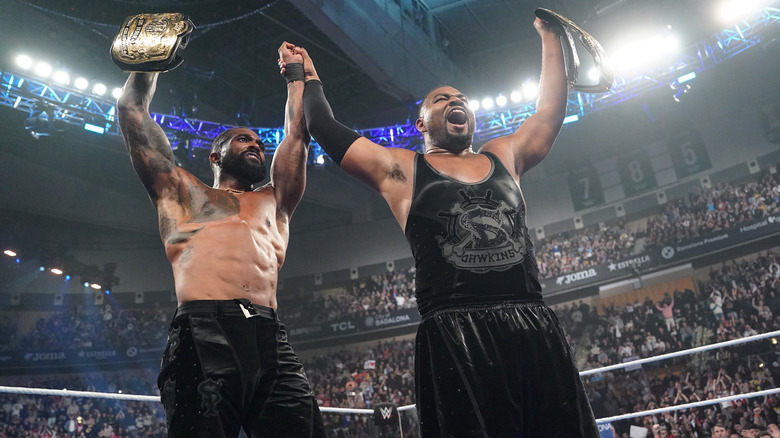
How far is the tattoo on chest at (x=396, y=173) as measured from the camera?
5.59ft

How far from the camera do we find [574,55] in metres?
2.21

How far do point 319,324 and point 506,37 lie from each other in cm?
950

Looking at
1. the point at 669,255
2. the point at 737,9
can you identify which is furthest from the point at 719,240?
the point at 737,9

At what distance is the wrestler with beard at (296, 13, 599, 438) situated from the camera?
139 cm

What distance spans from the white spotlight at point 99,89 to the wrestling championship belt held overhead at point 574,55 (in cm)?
997

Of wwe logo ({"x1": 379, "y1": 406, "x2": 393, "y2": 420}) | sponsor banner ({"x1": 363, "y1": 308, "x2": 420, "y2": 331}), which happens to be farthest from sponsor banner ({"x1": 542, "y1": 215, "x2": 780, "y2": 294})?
wwe logo ({"x1": 379, "y1": 406, "x2": 393, "y2": 420})

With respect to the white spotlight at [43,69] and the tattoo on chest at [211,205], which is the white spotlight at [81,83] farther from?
the tattoo on chest at [211,205]

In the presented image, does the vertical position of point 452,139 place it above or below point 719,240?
below

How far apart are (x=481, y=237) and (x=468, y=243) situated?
0.14ft

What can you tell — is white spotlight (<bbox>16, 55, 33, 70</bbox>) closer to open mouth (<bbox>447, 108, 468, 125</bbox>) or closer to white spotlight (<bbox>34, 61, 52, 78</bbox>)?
white spotlight (<bbox>34, 61, 52, 78</bbox>)

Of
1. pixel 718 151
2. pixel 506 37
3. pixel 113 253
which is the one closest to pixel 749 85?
pixel 718 151

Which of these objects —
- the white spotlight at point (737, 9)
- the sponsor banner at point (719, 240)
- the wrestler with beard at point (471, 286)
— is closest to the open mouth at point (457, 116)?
the wrestler with beard at point (471, 286)

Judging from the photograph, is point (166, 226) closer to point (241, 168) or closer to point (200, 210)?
point (200, 210)

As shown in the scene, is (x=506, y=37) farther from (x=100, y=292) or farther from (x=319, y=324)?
(x=100, y=292)
